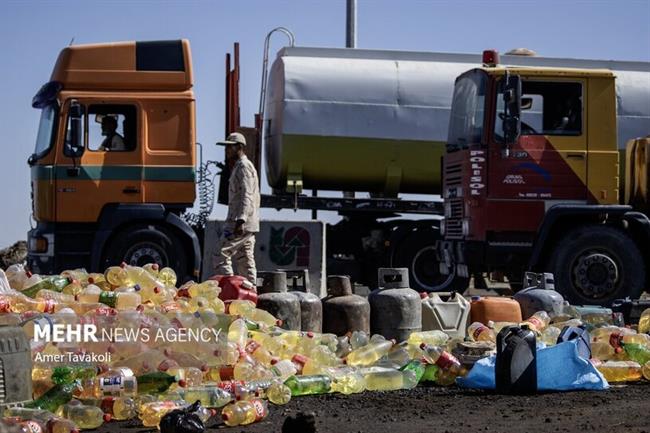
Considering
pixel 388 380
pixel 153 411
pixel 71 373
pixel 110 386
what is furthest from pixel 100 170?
pixel 153 411

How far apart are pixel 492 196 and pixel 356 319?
176 inches

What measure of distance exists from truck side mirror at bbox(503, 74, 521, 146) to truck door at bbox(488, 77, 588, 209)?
0.14m

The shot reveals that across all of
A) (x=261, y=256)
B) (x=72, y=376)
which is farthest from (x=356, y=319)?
(x=261, y=256)

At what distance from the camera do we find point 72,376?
780 cm

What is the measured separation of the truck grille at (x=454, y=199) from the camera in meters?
15.0

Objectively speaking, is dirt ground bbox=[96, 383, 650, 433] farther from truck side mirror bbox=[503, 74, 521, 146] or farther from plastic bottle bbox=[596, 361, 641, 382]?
truck side mirror bbox=[503, 74, 521, 146]

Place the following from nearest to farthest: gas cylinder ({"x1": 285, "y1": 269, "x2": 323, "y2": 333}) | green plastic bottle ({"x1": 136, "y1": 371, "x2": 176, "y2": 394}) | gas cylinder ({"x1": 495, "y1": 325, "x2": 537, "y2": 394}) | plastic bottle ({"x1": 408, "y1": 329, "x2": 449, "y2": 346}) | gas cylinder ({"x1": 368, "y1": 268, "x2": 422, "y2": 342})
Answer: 1. green plastic bottle ({"x1": 136, "y1": 371, "x2": 176, "y2": 394})
2. gas cylinder ({"x1": 495, "y1": 325, "x2": 537, "y2": 394})
3. plastic bottle ({"x1": 408, "y1": 329, "x2": 449, "y2": 346})
4. gas cylinder ({"x1": 285, "y1": 269, "x2": 323, "y2": 333})
5. gas cylinder ({"x1": 368, "y1": 268, "x2": 422, "y2": 342})

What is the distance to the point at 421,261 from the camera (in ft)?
58.9

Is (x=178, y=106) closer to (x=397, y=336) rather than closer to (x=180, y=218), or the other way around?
(x=180, y=218)

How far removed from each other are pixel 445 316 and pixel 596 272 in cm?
377

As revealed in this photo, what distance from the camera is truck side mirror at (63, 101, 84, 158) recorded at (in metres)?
16.2

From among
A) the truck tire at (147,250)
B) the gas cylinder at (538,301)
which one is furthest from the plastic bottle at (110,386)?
the truck tire at (147,250)

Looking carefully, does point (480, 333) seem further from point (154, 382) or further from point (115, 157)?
point (115, 157)

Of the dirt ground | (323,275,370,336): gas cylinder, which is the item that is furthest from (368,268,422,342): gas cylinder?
the dirt ground
